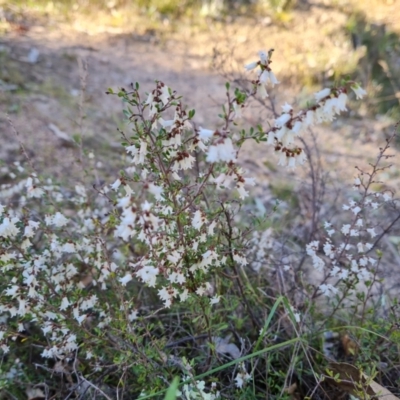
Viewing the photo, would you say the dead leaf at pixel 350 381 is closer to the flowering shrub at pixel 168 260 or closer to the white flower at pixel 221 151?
the flowering shrub at pixel 168 260

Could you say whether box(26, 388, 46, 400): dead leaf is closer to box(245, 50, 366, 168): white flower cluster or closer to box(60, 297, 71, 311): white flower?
box(60, 297, 71, 311): white flower

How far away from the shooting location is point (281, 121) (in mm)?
1027

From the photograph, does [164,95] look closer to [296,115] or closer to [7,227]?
[296,115]

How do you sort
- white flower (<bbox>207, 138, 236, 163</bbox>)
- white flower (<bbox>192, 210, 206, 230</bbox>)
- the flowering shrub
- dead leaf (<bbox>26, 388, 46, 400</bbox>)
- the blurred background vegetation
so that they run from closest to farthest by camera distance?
1. white flower (<bbox>207, 138, 236, 163</bbox>)
2. the flowering shrub
3. white flower (<bbox>192, 210, 206, 230</bbox>)
4. dead leaf (<bbox>26, 388, 46, 400</bbox>)
5. the blurred background vegetation

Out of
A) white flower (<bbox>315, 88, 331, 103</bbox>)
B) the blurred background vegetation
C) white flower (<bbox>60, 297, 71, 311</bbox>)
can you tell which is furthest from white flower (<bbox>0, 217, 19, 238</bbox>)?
the blurred background vegetation

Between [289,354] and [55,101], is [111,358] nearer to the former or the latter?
[289,354]

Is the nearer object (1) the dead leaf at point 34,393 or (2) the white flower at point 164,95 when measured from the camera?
(2) the white flower at point 164,95

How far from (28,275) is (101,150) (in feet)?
6.69

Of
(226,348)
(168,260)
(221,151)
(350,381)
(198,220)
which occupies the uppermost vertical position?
(221,151)

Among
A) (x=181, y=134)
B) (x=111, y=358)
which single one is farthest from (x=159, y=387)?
(x=181, y=134)

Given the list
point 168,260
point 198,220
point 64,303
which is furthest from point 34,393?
point 198,220

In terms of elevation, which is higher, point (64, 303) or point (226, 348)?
point (64, 303)

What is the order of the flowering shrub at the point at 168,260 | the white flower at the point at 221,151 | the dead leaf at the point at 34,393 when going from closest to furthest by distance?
the white flower at the point at 221,151, the flowering shrub at the point at 168,260, the dead leaf at the point at 34,393

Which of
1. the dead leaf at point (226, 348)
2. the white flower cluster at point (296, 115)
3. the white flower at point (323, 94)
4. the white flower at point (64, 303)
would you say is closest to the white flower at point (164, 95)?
the white flower cluster at point (296, 115)
